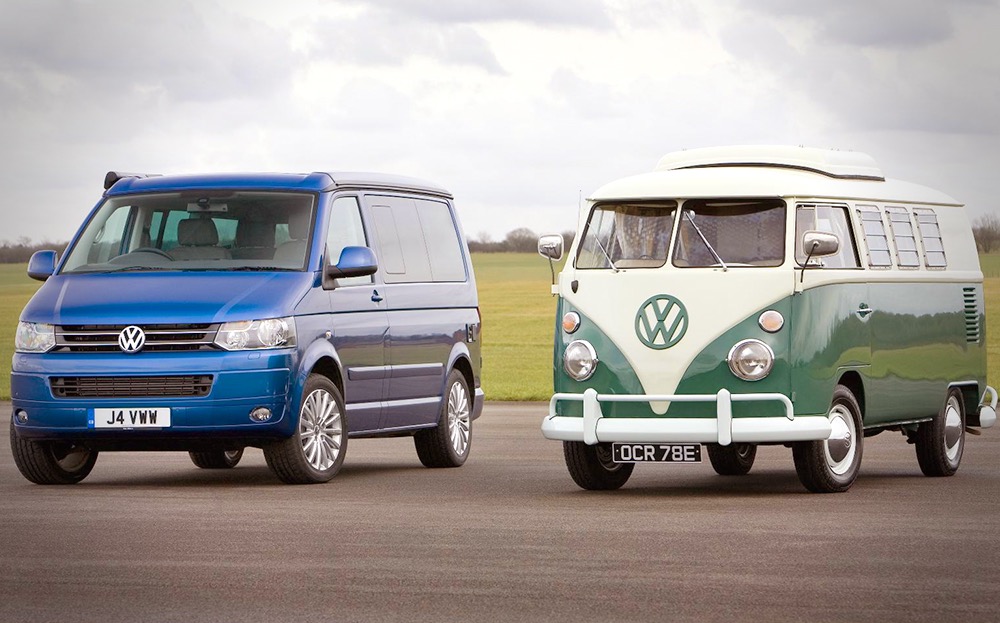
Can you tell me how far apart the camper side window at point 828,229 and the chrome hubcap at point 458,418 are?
4395 millimetres

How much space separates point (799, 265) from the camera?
14211 millimetres

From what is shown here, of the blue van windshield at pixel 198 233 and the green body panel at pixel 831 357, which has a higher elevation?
the blue van windshield at pixel 198 233

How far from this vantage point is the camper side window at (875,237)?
50.0 ft

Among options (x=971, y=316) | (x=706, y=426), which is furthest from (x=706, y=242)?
(x=971, y=316)

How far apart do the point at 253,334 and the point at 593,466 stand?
2718 mm

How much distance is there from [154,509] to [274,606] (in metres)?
4.60

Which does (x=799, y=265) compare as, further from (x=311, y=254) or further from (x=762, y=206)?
(x=311, y=254)

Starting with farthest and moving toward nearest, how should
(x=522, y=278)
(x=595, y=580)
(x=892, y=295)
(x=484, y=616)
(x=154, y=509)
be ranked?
(x=522, y=278) < (x=892, y=295) < (x=154, y=509) < (x=595, y=580) < (x=484, y=616)

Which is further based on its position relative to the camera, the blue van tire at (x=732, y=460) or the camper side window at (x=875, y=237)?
the blue van tire at (x=732, y=460)

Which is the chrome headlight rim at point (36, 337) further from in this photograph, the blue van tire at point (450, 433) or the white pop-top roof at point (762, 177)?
the white pop-top roof at point (762, 177)

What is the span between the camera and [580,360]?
14445mm

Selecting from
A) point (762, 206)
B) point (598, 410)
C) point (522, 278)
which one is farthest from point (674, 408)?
point (522, 278)

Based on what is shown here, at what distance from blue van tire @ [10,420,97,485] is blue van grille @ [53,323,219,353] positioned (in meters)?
0.91

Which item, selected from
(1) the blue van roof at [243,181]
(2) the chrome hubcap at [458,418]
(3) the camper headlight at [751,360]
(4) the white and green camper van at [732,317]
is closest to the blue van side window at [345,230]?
(1) the blue van roof at [243,181]
